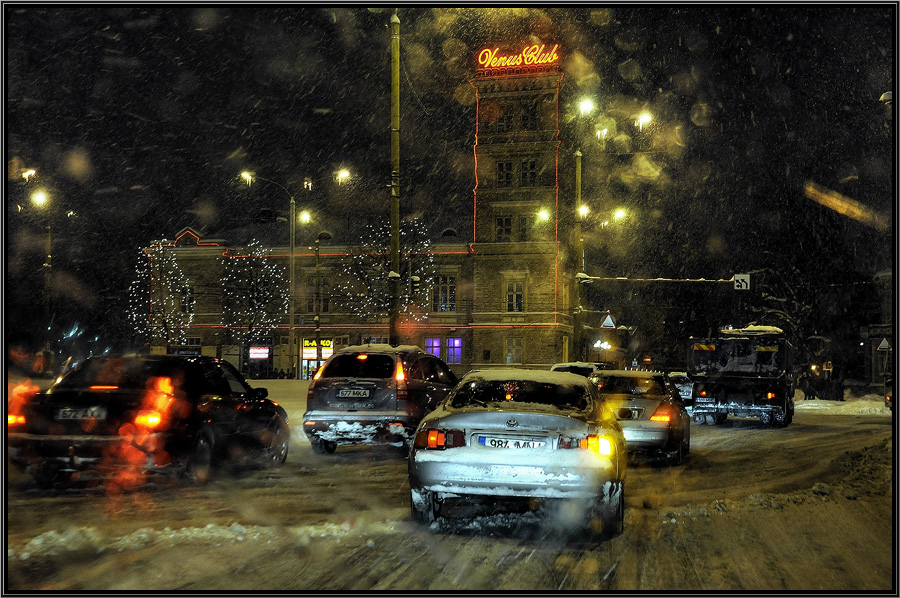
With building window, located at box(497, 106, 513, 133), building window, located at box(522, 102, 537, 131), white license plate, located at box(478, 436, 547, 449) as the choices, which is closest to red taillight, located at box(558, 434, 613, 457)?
white license plate, located at box(478, 436, 547, 449)

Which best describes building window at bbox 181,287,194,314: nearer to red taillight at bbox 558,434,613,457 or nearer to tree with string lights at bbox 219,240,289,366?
tree with string lights at bbox 219,240,289,366

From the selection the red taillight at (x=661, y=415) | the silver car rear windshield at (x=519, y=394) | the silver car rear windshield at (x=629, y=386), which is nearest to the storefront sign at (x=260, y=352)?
the silver car rear windshield at (x=629, y=386)

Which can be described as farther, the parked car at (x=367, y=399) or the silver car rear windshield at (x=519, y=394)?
the parked car at (x=367, y=399)

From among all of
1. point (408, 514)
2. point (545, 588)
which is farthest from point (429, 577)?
point (408, 514)

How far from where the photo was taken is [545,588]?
598cm

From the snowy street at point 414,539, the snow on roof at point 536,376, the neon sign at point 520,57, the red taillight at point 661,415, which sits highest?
the neon sign at point 520,57

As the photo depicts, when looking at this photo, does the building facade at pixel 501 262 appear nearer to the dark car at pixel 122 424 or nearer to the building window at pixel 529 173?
the building window at pixel 529 173

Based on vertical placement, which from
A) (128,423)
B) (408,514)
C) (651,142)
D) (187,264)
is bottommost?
(408,514)

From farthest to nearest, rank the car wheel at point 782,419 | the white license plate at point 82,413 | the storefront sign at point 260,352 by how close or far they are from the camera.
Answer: the storefront sign at point 260,352 → the car wheel at point 782,419 → the white license plate at point 82,413

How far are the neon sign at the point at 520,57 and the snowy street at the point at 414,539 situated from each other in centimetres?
4794

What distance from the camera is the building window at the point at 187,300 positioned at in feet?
203

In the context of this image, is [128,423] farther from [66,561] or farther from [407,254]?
[407,254]

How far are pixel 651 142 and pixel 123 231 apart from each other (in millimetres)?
42650

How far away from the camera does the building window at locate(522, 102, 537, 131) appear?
56875 millimetres
